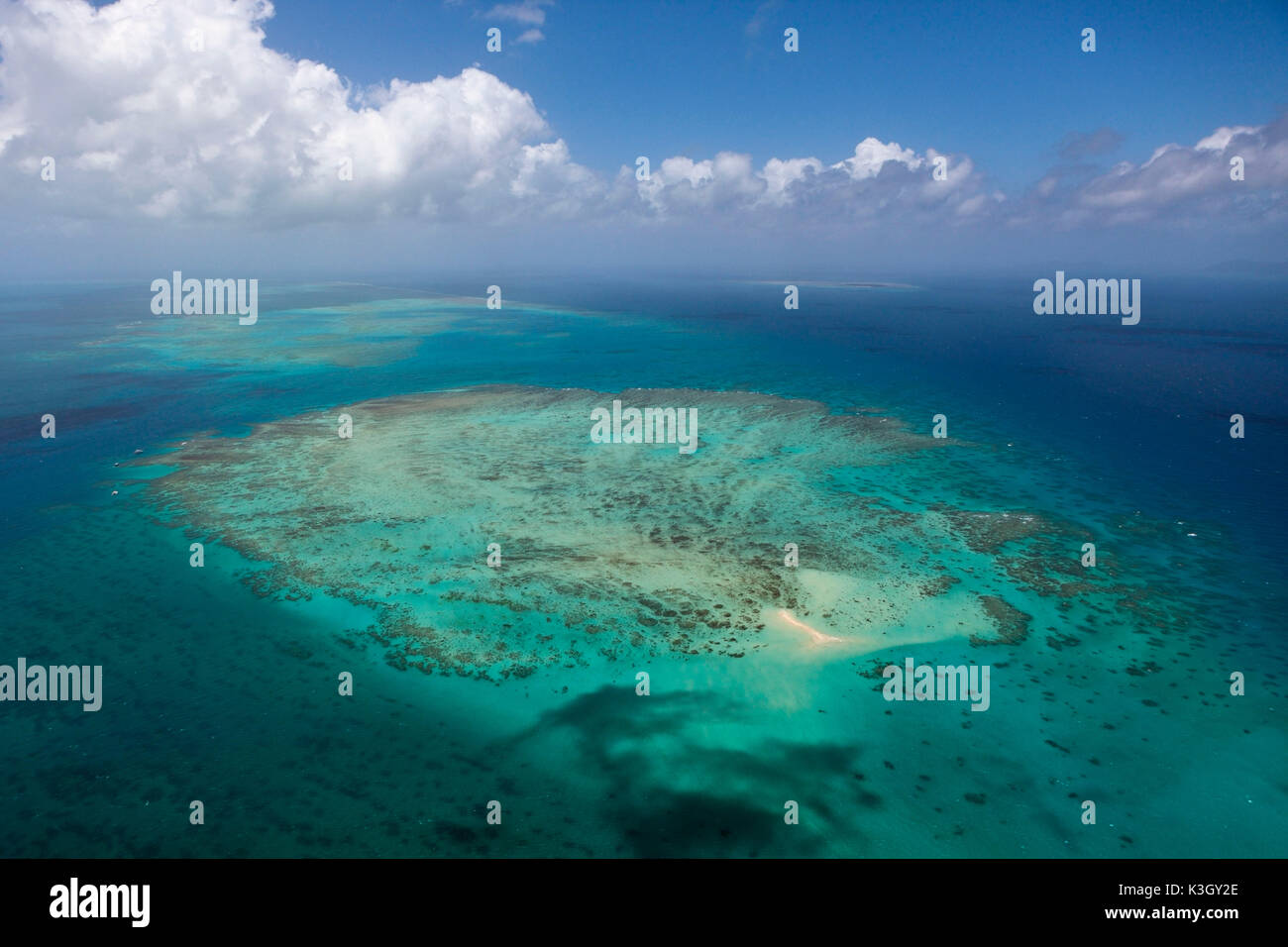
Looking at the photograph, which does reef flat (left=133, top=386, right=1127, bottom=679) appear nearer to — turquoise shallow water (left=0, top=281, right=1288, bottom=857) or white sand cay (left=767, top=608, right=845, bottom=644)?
white sand cay (left=767, top=608, right=845, bottom=644)

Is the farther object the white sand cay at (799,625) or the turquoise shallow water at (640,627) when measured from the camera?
the white sand cay at (799,625)

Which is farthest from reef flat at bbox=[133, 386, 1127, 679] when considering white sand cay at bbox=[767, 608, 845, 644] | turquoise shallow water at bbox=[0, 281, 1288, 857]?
turquoise shallow water at bbox=[0, 281, 1288, 857]

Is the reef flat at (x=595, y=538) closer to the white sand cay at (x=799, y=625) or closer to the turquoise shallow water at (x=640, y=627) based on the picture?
the white sand cay at (x=799, y=625)

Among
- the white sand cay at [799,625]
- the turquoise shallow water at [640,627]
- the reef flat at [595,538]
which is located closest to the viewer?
the turquoise shallow water at [640,627]

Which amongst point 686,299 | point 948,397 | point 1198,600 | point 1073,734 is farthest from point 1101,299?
point 1073,734

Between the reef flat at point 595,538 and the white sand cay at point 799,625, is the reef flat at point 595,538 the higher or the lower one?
Answer: the higher one

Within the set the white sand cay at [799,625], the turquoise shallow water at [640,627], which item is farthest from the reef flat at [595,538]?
the turquoise shallow water at [640,627]

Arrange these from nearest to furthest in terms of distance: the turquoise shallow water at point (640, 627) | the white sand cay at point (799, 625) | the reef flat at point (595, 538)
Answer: the turquoise shallow water at point (640, 627)
the white sand cay at point (799, 625)
the reef flat at point (595, 538)

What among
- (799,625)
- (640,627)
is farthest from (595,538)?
(799,625)
